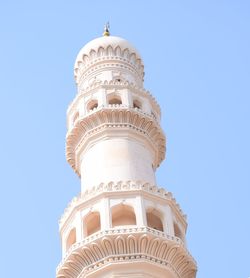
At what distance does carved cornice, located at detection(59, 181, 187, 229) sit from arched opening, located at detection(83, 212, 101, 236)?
425 millimetres

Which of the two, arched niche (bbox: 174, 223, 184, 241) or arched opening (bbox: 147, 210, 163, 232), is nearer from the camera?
arched opening (bbox: 147, 210, 163, 232)

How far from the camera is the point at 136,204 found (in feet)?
58.7

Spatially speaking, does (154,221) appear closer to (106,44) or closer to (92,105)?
(92,105)

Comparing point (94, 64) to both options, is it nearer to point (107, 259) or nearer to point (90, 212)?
point (90, 212)

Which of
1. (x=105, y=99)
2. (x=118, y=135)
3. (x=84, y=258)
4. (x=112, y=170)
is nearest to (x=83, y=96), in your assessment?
(x=105, y=99)

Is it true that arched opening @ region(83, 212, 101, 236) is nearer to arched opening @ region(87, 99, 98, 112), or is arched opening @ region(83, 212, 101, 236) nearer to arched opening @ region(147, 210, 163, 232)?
arched opening @ region(147, 210, 163, 232)

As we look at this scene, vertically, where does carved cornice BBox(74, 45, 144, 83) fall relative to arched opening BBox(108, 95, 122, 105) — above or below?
above

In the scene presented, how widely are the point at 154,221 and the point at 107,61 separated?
7314mm

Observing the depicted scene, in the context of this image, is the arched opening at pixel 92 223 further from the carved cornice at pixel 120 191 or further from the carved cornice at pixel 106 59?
the carved cornice at pixel 106 59

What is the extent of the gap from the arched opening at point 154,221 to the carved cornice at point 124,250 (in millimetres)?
1003

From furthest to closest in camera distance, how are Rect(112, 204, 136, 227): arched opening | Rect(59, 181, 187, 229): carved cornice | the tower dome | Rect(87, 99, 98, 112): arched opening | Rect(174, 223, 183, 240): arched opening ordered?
the tower dome
Rect(87, 99, 98, 112): arched opening
Rect(174, 223, 183, 240): arched opening
Rect(59, 181, 187, 229): carved cornice
Rect(112, 204, 136, 227): arched opening

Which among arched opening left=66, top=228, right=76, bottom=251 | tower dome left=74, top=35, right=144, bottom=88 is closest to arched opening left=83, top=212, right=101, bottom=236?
arched opening left=66, top=228, right=76, bottom=251

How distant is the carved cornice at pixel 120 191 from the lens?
18203mm

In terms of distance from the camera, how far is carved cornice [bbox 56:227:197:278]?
55.9 ft
